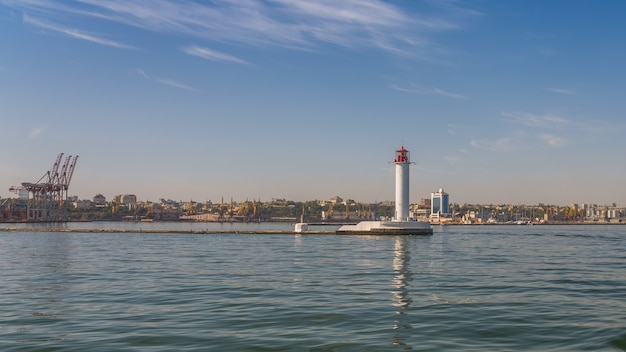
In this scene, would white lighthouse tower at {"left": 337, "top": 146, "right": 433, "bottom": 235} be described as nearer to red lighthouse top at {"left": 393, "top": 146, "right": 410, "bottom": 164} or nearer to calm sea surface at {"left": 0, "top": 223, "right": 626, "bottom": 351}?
red lighthouse top at {"left": 393, "top": 146, "right": 410, "bottom": 164}

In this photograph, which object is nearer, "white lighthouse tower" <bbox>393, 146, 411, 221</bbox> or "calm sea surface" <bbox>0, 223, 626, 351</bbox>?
"calm sea surface" <bbox>0, 223, 626, 351</bbox>

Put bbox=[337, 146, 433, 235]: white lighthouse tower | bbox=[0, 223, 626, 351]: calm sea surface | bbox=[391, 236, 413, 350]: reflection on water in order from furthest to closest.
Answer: bbox=[337, 146, 433, 235]: white lighthouse tower, bbox=[391, 236, 413, 350]: reflection on water, bbox=[0, 223, 626, 351]: calm sea surface

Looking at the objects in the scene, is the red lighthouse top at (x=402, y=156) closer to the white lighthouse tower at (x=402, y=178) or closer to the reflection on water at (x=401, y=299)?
the white lighthouse tower at (x=402, y=178)

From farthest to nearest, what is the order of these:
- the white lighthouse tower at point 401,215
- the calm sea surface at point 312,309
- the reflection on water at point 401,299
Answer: the white lighthouse tower at point 401,215 → the reflection on water at point 401,299 → the calm sea surface at point 312,309

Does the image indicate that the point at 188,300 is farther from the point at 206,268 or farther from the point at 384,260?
the point at 384,260

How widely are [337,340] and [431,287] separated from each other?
1320 centimetres

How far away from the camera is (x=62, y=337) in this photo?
16.7 m

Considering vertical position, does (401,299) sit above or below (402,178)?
below

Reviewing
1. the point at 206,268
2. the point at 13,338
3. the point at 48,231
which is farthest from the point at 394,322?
the point at 48,231

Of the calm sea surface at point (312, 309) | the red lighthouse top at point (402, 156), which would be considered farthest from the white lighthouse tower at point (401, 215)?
the calm sea surface at point (312, 309)

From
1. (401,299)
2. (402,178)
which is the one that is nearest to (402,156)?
(402,178)

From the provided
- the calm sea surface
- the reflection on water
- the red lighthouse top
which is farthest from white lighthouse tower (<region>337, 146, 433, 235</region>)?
the calm sea surface

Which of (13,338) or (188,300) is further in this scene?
(188,300)

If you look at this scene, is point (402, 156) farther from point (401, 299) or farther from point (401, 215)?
point (401, 299)
